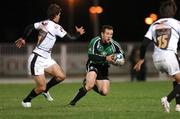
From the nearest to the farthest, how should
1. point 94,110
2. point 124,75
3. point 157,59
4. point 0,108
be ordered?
point 157,59 < point 94,110 < point 0,108 < point 124,75

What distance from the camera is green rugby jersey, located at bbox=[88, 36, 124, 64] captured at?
52.1 ft

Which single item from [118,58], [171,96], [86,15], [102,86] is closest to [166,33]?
[171,96]

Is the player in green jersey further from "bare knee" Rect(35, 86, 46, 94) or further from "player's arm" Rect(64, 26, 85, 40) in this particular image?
"bare knee" Rect(35, 86, 46, 94)

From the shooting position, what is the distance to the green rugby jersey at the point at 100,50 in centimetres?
1587

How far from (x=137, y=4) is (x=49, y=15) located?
155ft

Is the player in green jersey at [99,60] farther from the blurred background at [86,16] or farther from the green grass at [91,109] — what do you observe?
the blurred background at [86,16]

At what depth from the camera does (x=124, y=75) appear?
40.6m

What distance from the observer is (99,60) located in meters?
15.9

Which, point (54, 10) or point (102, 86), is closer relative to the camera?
point (54, 10)

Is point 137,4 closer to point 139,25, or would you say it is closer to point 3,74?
point 139,25

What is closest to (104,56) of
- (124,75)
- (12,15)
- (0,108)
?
(0,108)

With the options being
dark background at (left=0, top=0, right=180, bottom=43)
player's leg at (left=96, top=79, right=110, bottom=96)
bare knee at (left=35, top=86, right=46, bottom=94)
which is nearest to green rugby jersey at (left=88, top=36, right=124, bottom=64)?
player's leg at (left=96, top=79, right=110, bottom=96)

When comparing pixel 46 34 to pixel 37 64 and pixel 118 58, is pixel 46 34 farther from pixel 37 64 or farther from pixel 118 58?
pixel 118 58

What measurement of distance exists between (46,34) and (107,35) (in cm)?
150
